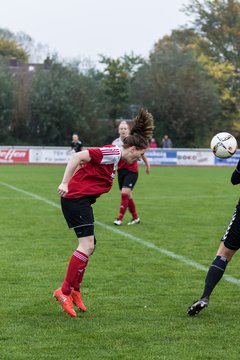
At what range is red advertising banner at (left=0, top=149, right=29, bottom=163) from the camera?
127 ft

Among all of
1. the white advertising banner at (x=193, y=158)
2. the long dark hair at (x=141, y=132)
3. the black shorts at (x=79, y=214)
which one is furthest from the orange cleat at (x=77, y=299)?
the white advertising banner at (x=193, y=158)

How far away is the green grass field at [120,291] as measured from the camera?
5453mm

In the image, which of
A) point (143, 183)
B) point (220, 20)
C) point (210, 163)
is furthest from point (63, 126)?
point (143, 183)

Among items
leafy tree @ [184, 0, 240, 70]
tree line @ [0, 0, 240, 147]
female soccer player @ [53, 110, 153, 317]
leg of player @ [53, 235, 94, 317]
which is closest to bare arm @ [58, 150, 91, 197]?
female soccer player @ [53, 110, 153, 317]

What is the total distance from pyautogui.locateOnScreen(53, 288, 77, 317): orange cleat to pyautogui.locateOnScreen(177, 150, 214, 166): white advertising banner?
33.0 metres

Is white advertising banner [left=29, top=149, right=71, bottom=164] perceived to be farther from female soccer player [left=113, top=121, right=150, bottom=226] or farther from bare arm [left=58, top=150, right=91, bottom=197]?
bare arm [left=58, top=150, right=91, bottom=197]

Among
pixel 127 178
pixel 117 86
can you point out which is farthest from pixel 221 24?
pixel 127 178

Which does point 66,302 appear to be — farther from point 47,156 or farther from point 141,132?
point 47,156

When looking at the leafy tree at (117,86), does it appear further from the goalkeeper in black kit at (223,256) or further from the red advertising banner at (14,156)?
the goalkeeper in black kit at (223,256)

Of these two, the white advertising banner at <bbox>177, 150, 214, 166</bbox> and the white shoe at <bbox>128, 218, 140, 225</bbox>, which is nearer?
the white shoe at <bbox>128, 218, 140, 225</bbox>

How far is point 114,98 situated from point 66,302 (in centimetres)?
5193

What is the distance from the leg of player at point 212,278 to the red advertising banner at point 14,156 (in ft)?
108

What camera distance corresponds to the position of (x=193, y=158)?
39.3 m

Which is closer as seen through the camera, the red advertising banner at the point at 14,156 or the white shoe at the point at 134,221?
the white shoe at the point at 134,221
